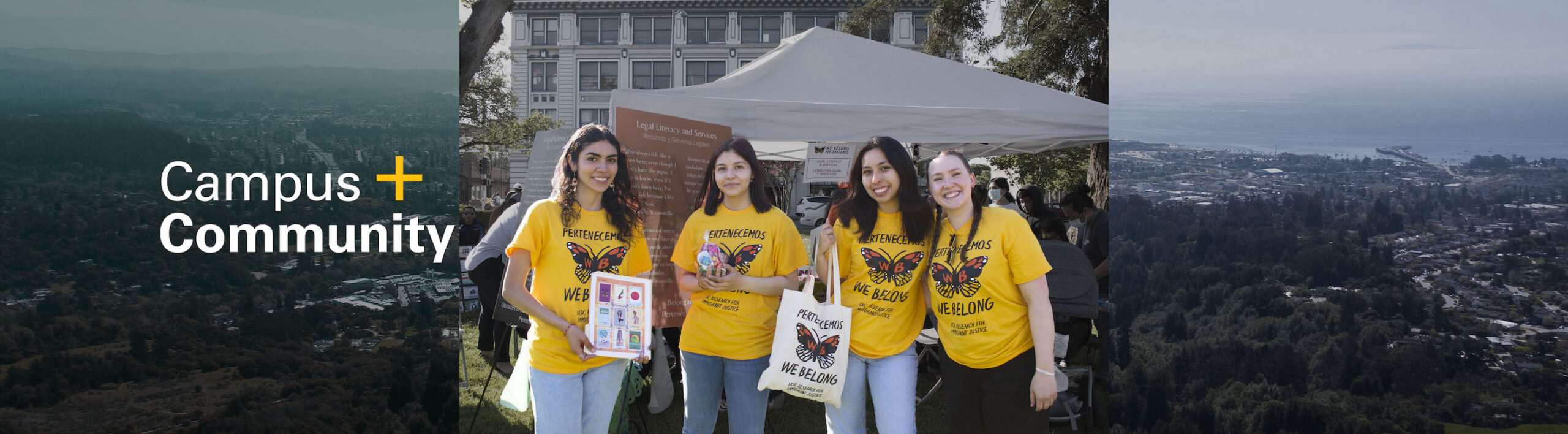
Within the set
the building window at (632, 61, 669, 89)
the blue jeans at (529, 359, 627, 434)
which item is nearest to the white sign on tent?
the blue jeans at (529, 359, 627, 434)

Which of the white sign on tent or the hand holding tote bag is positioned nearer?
the hand holding tote bag

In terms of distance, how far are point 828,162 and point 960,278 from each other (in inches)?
117

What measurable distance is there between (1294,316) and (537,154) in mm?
4390

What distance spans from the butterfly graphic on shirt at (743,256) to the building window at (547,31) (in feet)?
124

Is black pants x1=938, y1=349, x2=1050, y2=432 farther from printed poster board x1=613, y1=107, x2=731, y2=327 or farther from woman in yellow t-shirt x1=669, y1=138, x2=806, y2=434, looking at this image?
printed poster board x1=613, y1=107, x2=731, y2=327

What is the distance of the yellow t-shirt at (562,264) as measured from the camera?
248cm

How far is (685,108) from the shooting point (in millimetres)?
→ 4230

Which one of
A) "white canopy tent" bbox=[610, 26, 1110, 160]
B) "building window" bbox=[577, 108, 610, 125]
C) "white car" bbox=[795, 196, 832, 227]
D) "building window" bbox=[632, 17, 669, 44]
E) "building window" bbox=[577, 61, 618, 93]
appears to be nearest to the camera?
"white canopy tent" bbox=[610, 26, 1110, 160]

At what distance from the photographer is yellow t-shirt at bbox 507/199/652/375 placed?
2.48 meters

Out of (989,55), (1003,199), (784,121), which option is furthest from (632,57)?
(784,121)

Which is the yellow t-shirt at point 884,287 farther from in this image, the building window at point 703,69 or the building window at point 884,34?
the building window at point 703,69

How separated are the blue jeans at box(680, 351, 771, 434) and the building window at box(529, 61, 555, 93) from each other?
37470mm

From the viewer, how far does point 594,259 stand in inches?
101

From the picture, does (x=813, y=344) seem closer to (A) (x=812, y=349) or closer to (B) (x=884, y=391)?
(A) (x=812, y=349)
